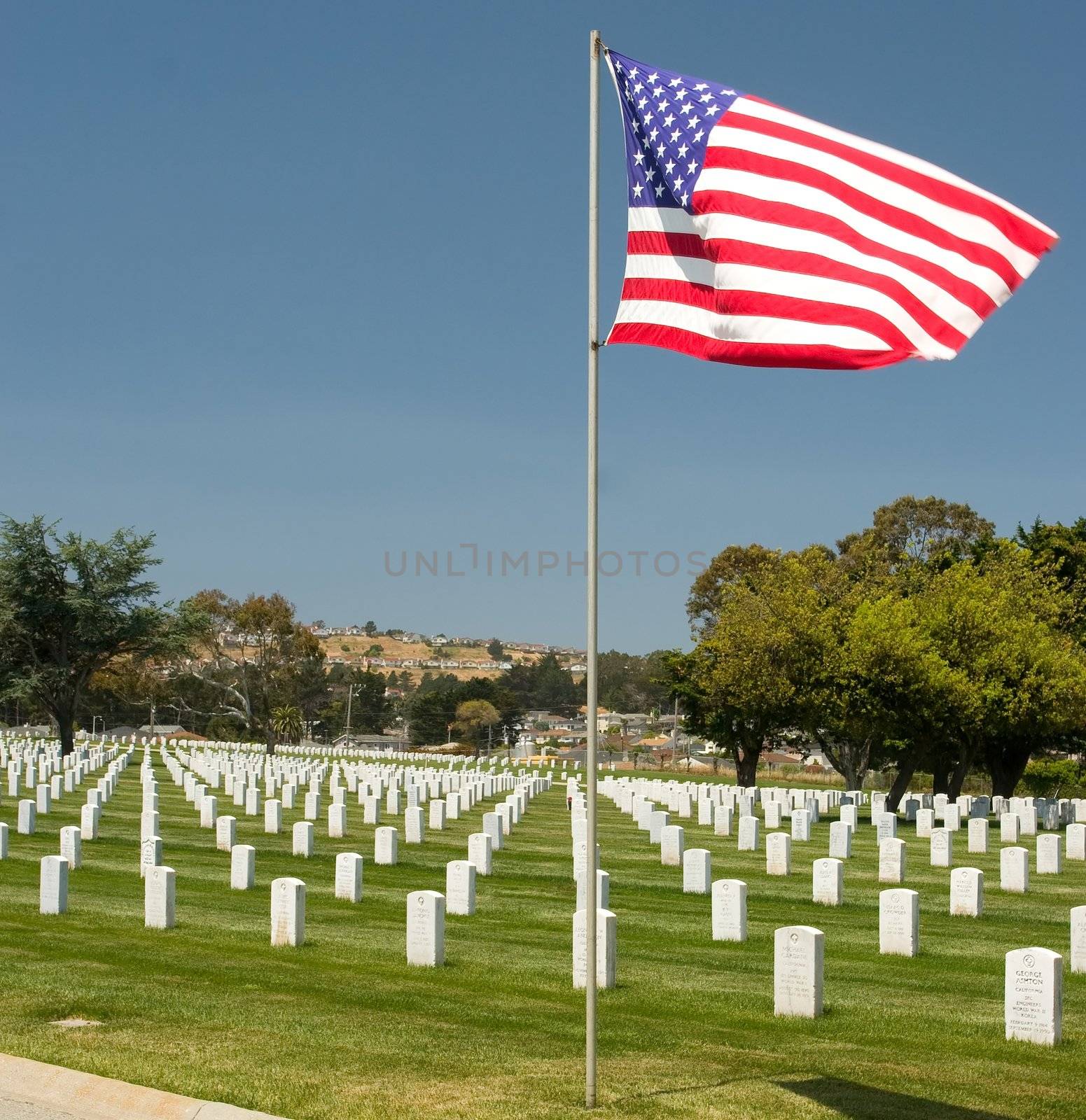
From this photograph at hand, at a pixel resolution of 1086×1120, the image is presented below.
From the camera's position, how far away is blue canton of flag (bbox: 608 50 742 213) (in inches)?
323

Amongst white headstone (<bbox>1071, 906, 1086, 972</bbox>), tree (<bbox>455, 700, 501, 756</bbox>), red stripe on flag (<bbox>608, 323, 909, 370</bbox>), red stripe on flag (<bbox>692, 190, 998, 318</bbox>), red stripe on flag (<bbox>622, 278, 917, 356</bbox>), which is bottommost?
tree (<bbox>455, 700, 501, 756</bbox>)

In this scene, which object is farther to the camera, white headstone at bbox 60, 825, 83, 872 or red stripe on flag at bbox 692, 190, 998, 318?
white headstone at bbox 60, 825, 83, 872

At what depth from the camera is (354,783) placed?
5034 centimetres

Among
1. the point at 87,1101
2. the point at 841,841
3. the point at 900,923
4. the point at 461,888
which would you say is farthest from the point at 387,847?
the point at 87,1101

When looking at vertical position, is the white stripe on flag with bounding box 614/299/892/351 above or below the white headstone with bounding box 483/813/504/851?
above

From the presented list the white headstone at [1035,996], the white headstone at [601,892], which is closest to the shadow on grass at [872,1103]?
the white headstone at [1035,996]

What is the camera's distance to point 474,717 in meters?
122

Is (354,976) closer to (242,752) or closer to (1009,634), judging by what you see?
(1009,634)

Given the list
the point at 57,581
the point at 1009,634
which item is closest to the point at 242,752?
the point at 57,581

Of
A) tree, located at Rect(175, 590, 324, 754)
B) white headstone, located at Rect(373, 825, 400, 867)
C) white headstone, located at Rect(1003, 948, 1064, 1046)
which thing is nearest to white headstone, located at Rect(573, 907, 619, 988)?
white headstone, located at Rect(1003, 948, 1064, 1046)

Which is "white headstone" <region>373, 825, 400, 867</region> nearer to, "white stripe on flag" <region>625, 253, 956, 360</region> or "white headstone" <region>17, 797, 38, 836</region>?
"white headstone" <region>17, 797, 38, 836</region>

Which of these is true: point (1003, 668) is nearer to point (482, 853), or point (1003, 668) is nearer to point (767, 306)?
point (482, 853)

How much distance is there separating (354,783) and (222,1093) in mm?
42854

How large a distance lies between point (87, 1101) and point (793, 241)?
6.54 m
